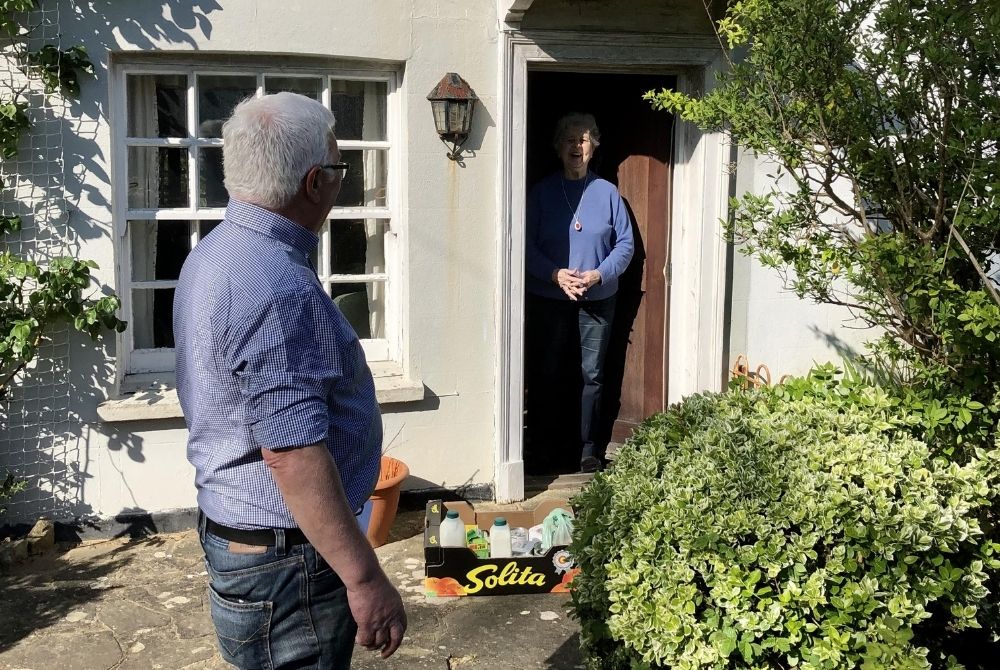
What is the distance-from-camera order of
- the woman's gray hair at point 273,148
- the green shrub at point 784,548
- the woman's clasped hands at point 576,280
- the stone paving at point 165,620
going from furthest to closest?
1. the woman's clasped hands at point 576,280
2. the stone paving at point 165,620
3. the green shrub at point 784,548
4. the woman's gray hair at point 273,148

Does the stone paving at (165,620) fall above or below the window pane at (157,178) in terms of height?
below

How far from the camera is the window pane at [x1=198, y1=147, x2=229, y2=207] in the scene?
236 inches

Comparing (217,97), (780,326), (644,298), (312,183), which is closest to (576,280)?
(644,298)

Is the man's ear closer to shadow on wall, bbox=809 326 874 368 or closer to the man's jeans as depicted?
the man's jeans

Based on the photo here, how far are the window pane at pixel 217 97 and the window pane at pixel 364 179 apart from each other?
26.9 inches

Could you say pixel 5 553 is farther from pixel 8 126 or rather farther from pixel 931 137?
pixel 931 137

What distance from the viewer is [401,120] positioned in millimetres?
6141

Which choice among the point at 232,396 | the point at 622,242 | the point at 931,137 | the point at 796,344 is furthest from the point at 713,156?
the point at 232,396

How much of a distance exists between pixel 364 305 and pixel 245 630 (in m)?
3.91

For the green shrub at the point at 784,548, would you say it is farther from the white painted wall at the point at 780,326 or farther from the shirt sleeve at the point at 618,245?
the shirt sleeve at the point at 618,245

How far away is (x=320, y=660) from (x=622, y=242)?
15.1 feet

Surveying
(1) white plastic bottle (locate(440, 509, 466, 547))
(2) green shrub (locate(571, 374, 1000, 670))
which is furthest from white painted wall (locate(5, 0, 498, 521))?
(2) green shrub (locate(571, 374, 1000, 670))

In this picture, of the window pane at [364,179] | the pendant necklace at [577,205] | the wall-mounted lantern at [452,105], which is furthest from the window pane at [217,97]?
the pendant necklace at [577,205]

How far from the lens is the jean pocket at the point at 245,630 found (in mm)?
2598
